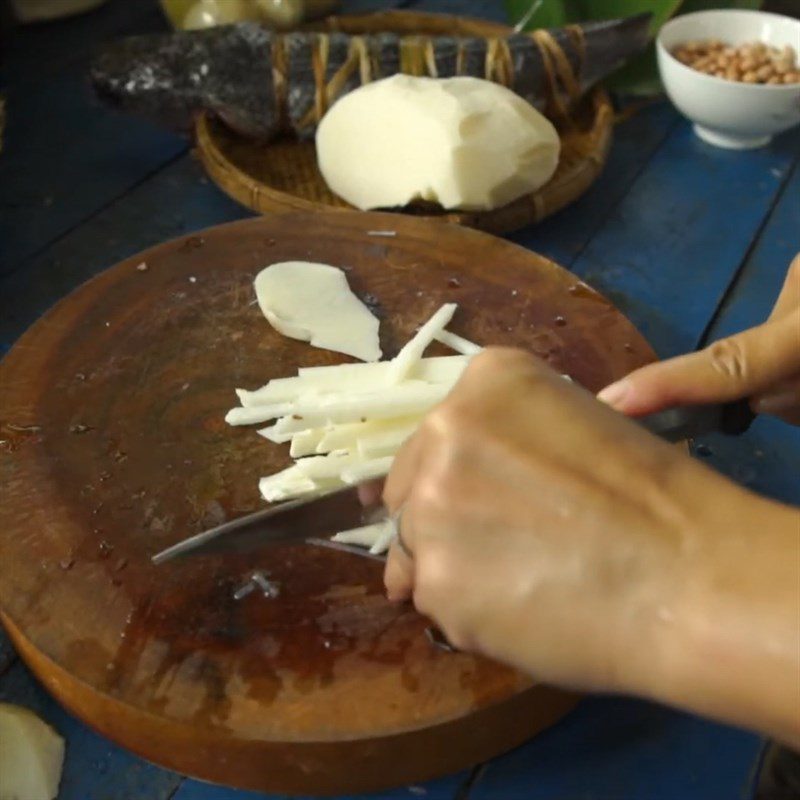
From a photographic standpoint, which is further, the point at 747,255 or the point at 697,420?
the point at 747,255

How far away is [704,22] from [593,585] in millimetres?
1121

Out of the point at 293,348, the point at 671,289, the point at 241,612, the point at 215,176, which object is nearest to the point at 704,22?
the point at 671,289

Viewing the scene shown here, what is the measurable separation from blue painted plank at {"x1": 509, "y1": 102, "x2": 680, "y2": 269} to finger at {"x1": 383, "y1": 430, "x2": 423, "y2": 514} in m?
0.60

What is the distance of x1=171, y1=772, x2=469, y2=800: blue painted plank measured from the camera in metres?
0.61

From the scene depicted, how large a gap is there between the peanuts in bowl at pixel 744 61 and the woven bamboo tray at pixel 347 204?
0.43ft

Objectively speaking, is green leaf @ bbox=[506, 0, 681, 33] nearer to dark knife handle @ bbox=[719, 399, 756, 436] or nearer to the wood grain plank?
Answer: dark knife handle @ bbox=[719, 399, 756, 436]

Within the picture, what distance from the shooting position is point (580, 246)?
3.56 ft

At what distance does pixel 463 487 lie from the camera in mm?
452

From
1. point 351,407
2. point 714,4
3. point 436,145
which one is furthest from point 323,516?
point 714,4

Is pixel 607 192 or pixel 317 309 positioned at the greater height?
pixel 317 309

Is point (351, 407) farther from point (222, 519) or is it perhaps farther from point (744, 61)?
point (744, 61)

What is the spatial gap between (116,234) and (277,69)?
289 millimetres

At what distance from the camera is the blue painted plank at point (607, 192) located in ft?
3.56

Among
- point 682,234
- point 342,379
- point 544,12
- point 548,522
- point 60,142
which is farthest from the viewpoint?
point 544,12
